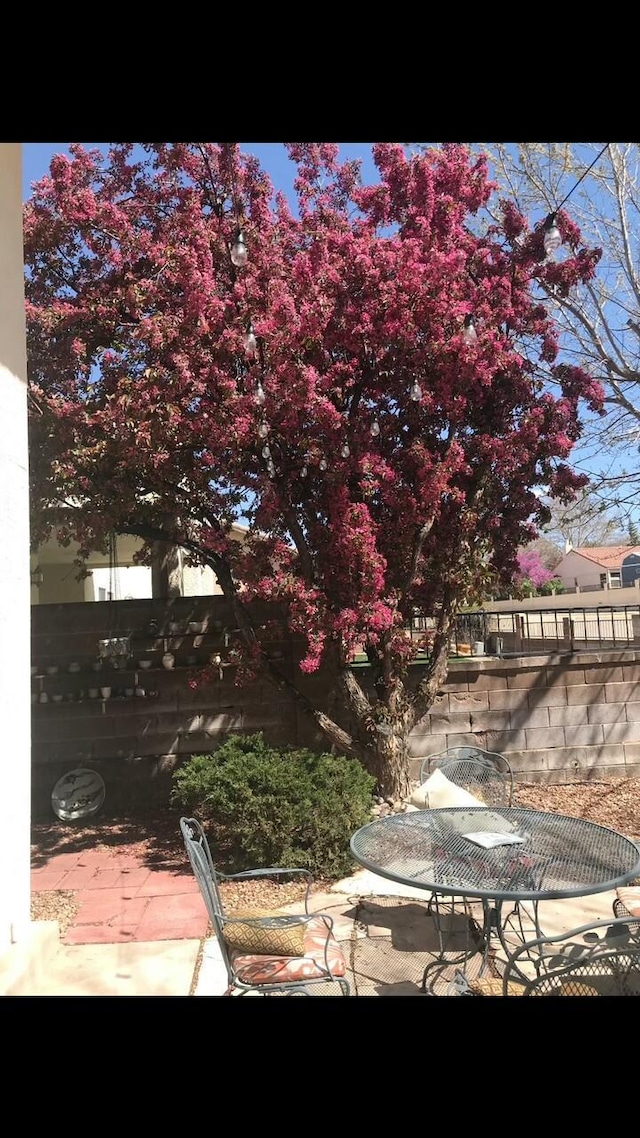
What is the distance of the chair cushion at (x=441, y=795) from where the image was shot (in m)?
3.95

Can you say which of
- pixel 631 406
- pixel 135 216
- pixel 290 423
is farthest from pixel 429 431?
pixel 135 216

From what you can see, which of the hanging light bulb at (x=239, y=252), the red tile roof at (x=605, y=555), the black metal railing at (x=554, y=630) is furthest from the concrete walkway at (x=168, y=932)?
the red tile roof at (x=605, y=555)

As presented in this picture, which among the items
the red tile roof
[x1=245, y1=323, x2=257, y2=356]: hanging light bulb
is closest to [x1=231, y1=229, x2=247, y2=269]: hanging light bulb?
[x1=245, y1=323, x2=257, y2=356]: hanging light bulb

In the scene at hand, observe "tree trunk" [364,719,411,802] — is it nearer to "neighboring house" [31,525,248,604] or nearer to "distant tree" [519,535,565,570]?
"neighboring house" [31,525,248,604]

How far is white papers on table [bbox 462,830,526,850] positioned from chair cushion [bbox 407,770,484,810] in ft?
3.39

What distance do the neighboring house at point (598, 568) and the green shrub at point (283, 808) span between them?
20.2 feet

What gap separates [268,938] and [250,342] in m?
3.31

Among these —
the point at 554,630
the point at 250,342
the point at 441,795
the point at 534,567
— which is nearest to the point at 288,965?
the point at 441,795

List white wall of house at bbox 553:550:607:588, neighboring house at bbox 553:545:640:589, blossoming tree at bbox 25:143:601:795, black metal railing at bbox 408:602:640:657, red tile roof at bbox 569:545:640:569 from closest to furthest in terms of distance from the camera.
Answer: blossoming tree at bbox 25:143:601:795
black metal railing at bbox 408:602:640:657
red tile roof at bbox 569:545:640:569
neighboring house at bbox 553:545:640:589
white wall of house at bbox 553:550:607:588

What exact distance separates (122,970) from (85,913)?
31.6 inches

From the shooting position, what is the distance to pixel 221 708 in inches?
224

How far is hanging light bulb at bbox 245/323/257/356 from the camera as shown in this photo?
14.4ft

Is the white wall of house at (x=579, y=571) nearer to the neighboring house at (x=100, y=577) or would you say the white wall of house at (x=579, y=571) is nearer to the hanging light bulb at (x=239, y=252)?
the neighboring house at (x=100, y=577)
